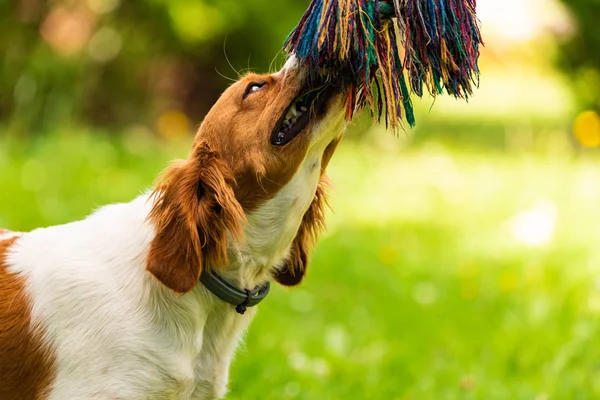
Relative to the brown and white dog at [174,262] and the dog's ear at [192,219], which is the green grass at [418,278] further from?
the dog's ear at [192,219]

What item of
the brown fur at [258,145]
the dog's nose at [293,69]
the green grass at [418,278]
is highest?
the dog's nose at [293,69]

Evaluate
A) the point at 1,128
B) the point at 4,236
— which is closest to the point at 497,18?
the point at 1,128

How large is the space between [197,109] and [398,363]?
8365mm

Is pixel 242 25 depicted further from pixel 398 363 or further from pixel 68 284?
pixel 68 284

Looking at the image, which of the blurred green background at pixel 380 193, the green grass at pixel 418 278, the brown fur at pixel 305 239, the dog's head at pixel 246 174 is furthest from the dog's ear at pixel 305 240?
the green grass at pixel 418 278

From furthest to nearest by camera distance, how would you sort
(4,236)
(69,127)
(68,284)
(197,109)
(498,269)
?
(197,109)
(69,127)
(498,269)
(4,236)
(68,284)

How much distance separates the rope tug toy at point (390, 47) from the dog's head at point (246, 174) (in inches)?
4.5

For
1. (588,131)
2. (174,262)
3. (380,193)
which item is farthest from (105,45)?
(174,262)

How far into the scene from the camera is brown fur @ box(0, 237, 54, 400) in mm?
2779

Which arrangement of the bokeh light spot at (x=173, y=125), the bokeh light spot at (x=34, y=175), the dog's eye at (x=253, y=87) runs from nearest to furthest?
the dog's eye at (x=253, y=87) < the bokeh light spot at (x=34, y=175) < the bokeh light spot at (x=173, y=125)

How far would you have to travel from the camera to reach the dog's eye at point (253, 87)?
299 centimetres

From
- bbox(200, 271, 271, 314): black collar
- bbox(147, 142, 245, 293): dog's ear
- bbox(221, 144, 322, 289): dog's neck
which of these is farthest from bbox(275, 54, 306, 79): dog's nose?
bbox(200, 271, 271, 314): black collar

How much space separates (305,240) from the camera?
3.29 metres

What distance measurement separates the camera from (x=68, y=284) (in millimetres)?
2826
